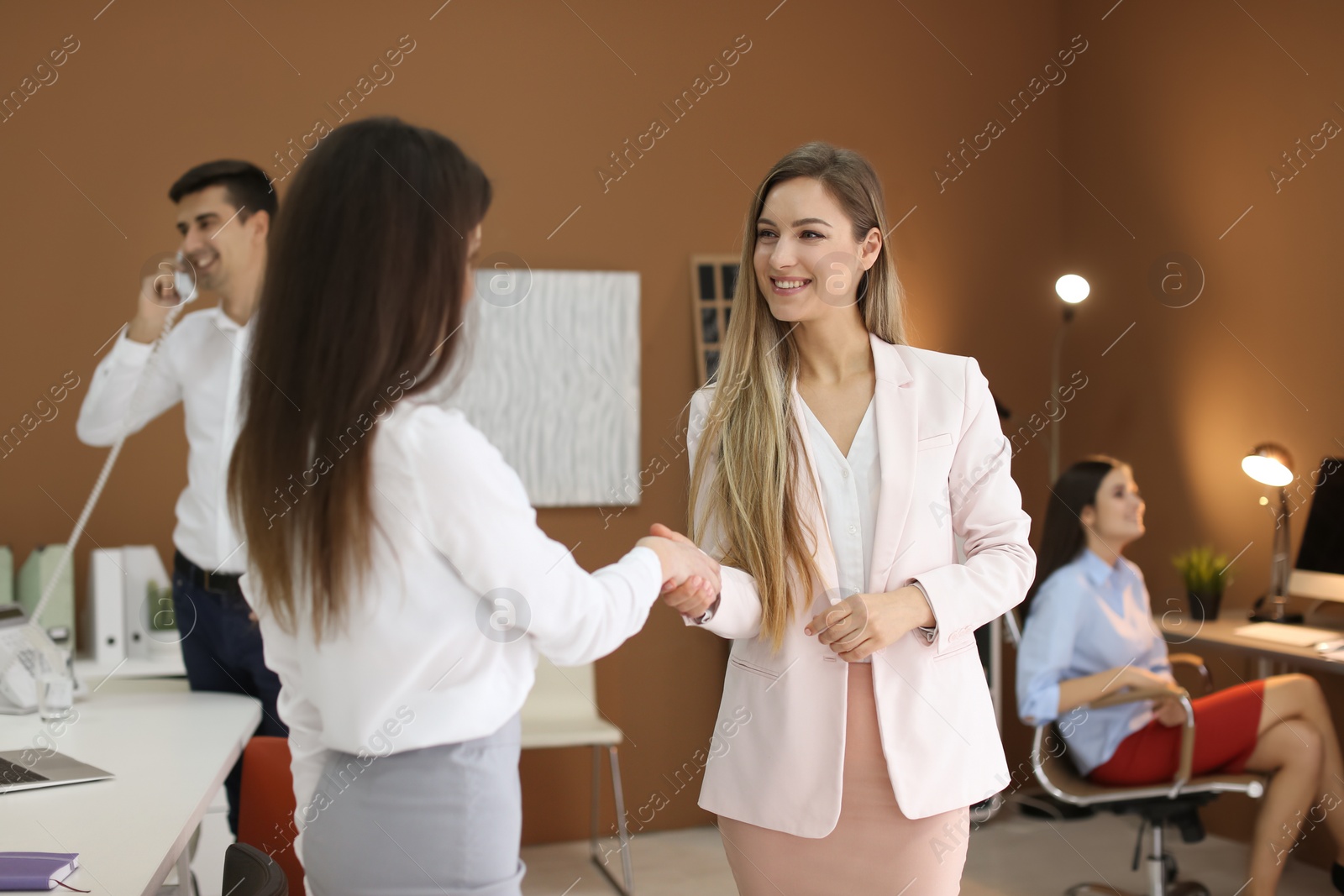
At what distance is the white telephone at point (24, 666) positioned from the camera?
7.55 ft

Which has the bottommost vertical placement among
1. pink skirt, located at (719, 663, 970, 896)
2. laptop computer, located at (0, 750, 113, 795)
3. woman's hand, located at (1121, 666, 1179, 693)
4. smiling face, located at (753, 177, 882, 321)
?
woman's hand, located at (1121, 666, 1179, 693)

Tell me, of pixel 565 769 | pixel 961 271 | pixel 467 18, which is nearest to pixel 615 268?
pixel 467 18

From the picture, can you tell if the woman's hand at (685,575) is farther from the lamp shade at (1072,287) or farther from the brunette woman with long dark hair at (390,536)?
the lamp shade at (1072,287)

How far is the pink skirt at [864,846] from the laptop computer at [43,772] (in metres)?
1.10

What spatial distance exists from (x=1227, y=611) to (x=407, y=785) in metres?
3.37

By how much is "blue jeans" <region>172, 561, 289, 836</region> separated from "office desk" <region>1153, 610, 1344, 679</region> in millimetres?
2596

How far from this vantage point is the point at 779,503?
1622 mm

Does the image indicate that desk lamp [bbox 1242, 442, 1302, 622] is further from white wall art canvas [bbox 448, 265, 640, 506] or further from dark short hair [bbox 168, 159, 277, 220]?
Result: dark short hair [bbox 168, 159, 277, 220]

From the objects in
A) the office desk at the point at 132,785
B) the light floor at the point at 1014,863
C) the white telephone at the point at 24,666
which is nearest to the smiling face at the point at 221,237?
the white telephone at the point at 24,666

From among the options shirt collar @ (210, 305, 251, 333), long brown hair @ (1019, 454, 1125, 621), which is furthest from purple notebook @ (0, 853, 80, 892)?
long brown hair @ (1019, 454, 1125, 621)

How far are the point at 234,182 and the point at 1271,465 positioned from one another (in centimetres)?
320

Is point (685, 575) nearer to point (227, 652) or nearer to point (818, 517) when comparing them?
point (818, 517)

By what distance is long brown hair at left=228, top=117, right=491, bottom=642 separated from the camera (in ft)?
3.67

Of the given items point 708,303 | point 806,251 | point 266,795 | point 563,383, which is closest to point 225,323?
point 266,795
